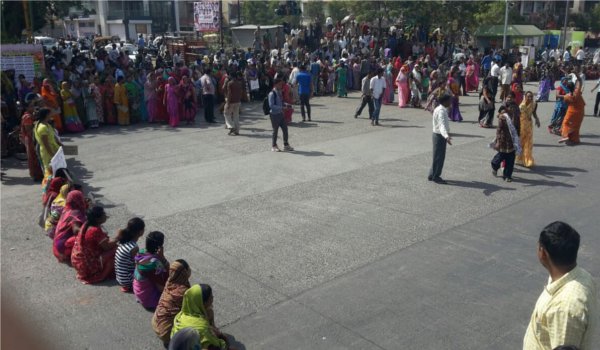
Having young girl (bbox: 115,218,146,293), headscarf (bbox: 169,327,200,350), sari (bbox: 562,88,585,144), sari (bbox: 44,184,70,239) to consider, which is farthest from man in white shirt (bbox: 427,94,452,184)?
headscarf (bbox: 169,327,200,350)

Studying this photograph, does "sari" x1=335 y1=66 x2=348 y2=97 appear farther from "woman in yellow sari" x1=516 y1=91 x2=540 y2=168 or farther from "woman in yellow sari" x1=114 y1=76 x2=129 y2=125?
"woman in yellow sari" x1=516 y1=91 x2=540 y2=168

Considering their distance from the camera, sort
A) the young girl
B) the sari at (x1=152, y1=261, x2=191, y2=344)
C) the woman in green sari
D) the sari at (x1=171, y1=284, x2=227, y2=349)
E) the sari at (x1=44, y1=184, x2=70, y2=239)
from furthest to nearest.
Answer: the woman in green sari < the sari at (x1=44, y1=184, x2=70, y2=239) < the young girl < the sari at (x1=152, y1=261, x2=191, y2=344) < the sari at (x1=171, y1=284, x2=227, y2=349)

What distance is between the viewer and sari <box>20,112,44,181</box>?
10.5 metres

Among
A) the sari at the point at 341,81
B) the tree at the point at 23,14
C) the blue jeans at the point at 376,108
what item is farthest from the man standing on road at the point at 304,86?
the tree at the point at 23,14

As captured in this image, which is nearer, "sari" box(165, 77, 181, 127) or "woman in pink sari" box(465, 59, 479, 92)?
"sari" box(165, 77, 181, 127)

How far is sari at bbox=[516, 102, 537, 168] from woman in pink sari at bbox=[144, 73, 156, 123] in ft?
32.5

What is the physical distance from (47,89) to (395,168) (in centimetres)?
874

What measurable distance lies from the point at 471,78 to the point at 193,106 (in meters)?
11.5

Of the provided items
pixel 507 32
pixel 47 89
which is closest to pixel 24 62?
pixel 47 89

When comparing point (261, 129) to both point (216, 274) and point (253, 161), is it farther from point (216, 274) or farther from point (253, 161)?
point (216, 274)

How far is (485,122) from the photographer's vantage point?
14.9m

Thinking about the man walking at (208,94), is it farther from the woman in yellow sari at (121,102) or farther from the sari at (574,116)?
the sari at (574,116)

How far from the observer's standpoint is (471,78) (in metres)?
22.1

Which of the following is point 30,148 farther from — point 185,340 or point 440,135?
point 185,340
